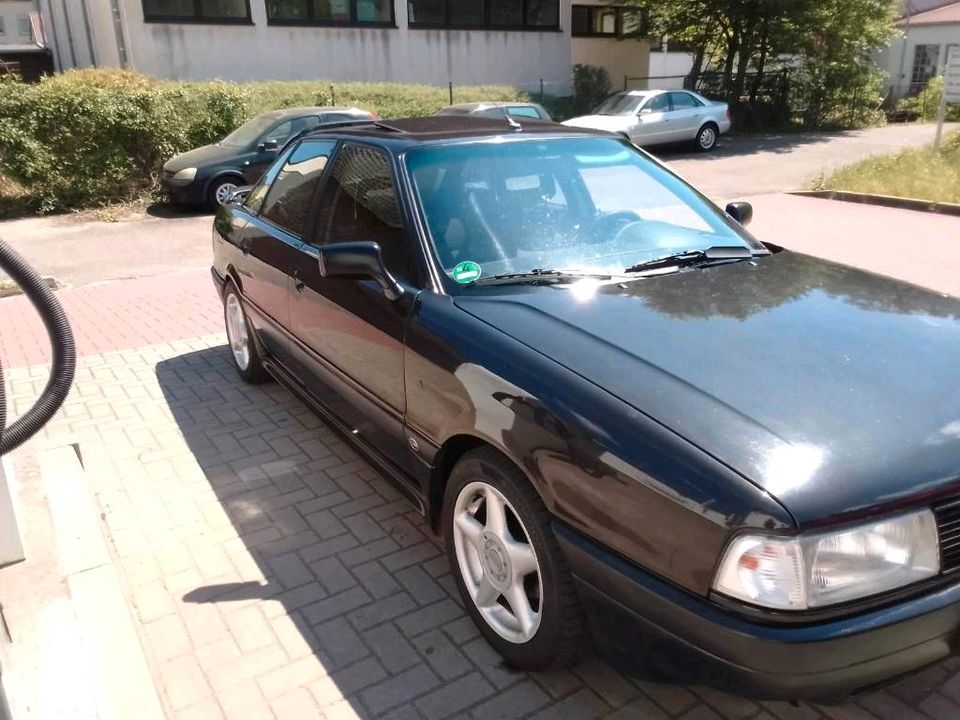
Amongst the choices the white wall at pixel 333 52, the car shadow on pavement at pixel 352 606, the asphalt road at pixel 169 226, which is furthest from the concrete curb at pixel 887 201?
the white wall at pixel 333 52

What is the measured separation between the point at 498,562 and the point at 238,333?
3382 mm

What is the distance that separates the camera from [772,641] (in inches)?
73.2

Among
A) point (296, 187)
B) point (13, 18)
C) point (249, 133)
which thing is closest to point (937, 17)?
point (249, 133)

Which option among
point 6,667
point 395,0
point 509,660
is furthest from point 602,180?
point 395,0

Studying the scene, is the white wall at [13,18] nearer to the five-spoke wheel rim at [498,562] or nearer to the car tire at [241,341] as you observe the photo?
the car tire at [241,341]

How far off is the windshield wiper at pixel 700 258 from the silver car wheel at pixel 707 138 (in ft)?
58.3

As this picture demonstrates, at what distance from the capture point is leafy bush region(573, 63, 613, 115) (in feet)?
82.6

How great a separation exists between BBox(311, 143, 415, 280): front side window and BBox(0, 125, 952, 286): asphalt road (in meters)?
6.18

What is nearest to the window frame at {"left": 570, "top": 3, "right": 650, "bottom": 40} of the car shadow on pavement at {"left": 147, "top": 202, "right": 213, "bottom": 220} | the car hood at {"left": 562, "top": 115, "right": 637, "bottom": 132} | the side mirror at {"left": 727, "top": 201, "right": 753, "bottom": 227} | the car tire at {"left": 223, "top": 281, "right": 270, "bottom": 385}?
the car hood at {"left": 562, "top": 115, "right": 637, "bottom": 132}

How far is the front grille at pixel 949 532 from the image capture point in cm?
200

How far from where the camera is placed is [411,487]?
3.12 metres

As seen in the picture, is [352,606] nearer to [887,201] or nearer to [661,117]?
[887,201]

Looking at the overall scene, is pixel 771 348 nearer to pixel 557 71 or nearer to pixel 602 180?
pixel 602 180

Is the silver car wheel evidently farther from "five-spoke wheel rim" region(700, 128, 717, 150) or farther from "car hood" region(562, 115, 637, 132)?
"car hood" region(562, 115, 637, 132)
